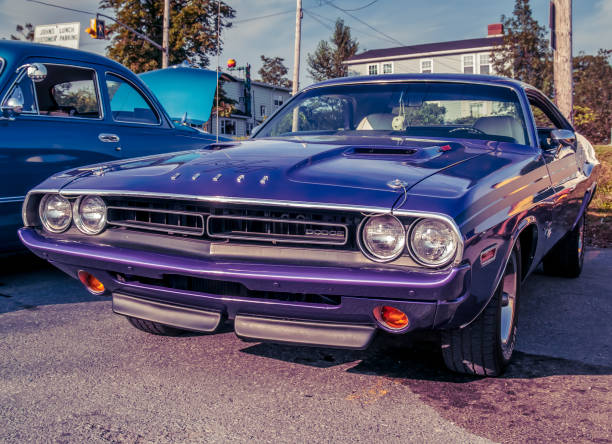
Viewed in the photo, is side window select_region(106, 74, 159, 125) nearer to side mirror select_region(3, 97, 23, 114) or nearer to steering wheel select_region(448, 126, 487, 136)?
side mirror select_region(3, 97, 23, 114)

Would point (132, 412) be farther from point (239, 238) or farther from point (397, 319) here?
point (397, 319)

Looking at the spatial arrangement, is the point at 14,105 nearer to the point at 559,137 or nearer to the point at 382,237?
the point at 382,237

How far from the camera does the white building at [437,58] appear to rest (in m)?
38.0

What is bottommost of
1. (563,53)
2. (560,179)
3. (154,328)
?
(154,328)

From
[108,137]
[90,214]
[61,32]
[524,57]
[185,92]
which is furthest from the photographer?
[524,57]

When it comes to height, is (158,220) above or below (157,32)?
below

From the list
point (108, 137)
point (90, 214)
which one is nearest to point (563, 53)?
point (108, 137)

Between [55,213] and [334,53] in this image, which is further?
[334,53]

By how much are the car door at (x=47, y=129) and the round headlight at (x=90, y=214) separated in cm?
194

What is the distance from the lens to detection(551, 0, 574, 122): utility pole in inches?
410

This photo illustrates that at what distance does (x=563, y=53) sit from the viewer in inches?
411

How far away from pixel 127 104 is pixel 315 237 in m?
3.86

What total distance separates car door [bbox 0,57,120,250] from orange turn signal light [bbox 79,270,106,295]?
190 cm

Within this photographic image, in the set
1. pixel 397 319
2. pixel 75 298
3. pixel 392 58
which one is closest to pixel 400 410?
pixel 397 319
